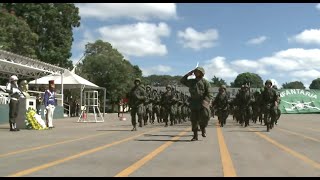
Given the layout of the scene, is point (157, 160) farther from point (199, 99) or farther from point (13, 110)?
point (13, 110)

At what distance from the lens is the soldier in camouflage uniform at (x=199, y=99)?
14.6 metres

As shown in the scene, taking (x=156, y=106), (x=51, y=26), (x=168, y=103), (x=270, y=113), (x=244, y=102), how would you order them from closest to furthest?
1. (x=270, y=113)
2. (x=244, y=102)
3. (x=168, y=103)
4. (x=156, y=106)
5. (x=51, y=26)

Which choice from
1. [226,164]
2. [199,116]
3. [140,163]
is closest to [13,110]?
[199,116]

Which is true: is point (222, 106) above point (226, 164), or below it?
above

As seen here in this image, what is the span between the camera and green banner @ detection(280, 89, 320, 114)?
68688 millimetres

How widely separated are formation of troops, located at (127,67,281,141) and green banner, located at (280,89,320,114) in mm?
37254

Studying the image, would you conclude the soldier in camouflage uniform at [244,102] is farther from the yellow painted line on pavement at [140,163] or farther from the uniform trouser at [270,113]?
the yellow painted line on pavement at [140,163]

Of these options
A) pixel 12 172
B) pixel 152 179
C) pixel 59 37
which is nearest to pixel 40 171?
pixel 12 172

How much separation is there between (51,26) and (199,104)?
173 ft

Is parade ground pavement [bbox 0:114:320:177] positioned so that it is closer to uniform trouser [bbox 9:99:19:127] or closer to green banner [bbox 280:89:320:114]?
uniform trouser [bbox 9:99:19:127]

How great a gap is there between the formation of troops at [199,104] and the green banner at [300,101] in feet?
122

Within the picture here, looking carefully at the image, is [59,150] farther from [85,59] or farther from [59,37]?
[85,59]

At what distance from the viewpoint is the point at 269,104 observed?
20703 millimetres

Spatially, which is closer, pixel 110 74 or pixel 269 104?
pixel 269 104
